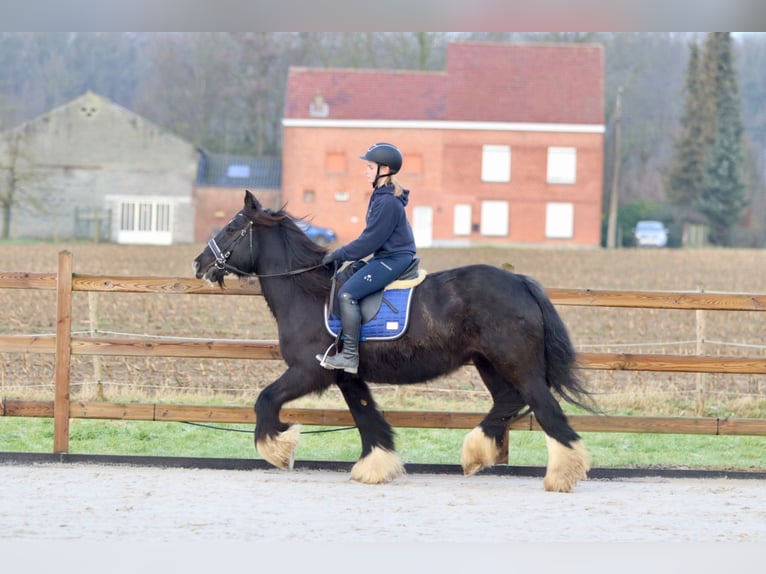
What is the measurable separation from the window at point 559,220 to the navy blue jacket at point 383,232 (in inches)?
1899

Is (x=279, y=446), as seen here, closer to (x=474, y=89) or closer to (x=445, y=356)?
(x=445, y=356)

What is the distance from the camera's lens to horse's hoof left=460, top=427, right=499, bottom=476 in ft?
25.8

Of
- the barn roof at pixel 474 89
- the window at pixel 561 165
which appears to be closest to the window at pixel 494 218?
the window at pixel 561 165

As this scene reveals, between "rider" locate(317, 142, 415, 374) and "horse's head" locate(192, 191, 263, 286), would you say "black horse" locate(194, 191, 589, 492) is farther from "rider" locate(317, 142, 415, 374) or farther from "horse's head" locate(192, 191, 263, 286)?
"rider" locate(317, 142, 415, 374)

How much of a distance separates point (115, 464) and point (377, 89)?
46948 mm

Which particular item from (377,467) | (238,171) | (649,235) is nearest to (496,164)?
(649,235)

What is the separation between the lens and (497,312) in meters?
7.48

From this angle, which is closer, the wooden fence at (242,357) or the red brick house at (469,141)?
the wooden fence at (242,357)

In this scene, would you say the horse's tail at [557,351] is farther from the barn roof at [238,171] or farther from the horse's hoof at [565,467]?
the barn roof at [238,171]

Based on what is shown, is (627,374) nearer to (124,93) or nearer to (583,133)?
(583,133)

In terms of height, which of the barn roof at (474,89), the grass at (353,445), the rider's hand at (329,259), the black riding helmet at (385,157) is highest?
the barn roof at (474,89)

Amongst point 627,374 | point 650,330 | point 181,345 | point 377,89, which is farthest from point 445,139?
point 181,345

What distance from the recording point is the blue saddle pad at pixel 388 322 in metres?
7.54

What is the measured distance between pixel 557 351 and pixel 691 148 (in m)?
59.6
